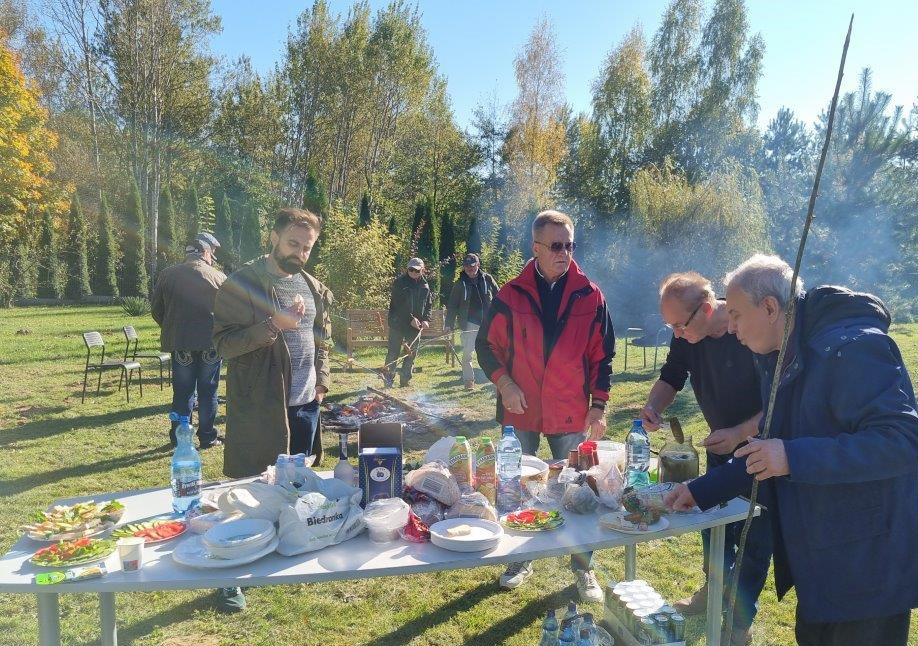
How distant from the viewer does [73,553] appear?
6.26 ft

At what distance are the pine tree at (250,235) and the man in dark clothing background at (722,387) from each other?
21.7 meters

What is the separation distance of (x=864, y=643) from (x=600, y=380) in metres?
1.66

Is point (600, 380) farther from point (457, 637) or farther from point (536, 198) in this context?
point (536, 198)

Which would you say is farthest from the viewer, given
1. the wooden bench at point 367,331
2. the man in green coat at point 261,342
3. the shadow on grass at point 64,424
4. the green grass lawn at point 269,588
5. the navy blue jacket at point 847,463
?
the wooden bench at point 367,331

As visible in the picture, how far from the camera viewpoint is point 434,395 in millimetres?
8773

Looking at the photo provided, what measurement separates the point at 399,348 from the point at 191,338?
13.1 feet

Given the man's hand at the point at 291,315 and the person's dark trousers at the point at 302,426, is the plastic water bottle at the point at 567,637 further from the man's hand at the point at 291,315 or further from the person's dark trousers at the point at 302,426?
the man's hand at the point at 291,315

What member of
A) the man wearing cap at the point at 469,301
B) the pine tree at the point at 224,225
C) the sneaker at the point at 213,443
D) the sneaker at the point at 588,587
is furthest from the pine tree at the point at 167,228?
the sneaker at the point at 588,587

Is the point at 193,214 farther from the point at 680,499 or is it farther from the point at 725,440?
the point at 680,499

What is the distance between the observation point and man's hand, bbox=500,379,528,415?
3127 millimetres

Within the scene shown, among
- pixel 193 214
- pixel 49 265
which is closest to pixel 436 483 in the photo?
pixel 193 214

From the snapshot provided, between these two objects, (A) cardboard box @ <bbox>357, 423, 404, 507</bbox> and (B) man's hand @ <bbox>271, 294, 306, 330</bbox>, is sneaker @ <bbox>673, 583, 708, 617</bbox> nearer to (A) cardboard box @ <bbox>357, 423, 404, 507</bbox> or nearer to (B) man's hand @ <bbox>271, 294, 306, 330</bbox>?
(A) cardboard box @ <bbox>357, 423, 404, 507</bbox>

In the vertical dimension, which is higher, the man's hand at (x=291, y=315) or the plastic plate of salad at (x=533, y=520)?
the man's hand at (x=291, y=315)

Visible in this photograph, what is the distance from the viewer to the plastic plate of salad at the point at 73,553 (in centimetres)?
187
